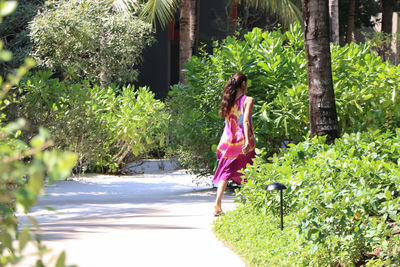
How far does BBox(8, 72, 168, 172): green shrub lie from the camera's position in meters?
11.1

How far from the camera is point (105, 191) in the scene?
1139 cm

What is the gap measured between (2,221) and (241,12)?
87.7ft

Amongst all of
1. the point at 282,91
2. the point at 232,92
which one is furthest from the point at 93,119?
the point at 232,92

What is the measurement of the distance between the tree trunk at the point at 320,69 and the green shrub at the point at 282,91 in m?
2.02

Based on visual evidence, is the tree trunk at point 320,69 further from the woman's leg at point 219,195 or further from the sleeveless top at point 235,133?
the woman's leg at point 219,195

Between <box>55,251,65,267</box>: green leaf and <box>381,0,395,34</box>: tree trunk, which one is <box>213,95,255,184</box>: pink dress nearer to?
<box>55,251,65,267</box>: green leaf

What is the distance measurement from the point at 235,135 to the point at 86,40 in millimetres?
7526

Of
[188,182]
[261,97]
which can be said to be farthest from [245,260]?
[188,182]

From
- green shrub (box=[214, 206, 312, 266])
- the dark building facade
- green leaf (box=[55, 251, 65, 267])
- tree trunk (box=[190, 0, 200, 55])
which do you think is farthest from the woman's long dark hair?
the dark building facade

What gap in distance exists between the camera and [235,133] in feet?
27.0

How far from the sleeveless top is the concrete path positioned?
878mm

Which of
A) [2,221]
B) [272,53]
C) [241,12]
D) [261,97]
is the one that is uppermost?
[241,12]

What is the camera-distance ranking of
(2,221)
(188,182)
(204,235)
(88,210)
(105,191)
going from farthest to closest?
(188,182) < (105,191) < (88,210) < (204,235) < (2,221)

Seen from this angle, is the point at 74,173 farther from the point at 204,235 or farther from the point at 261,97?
the point at 204,235
